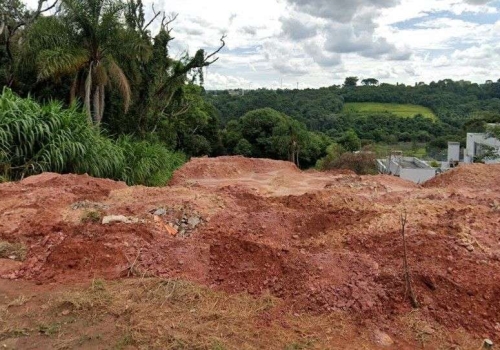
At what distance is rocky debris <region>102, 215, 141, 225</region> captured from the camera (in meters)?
4.74

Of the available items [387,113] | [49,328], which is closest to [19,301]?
[49,328]

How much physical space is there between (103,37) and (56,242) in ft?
27.3

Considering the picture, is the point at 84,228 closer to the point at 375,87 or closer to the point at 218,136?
the point at 218,136

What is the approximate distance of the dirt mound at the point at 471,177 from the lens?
30.3 ft

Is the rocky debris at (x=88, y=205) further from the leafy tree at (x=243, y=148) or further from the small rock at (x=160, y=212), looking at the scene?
the leafy tree at (x=243, y=148)

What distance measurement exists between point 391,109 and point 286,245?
57260 mm

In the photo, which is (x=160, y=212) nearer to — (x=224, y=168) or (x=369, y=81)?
(x=224, y=168)

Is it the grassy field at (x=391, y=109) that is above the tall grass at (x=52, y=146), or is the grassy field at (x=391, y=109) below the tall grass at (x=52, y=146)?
above

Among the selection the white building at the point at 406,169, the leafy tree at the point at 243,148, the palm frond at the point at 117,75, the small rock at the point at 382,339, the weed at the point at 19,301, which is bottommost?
the white building at the point at 406,169

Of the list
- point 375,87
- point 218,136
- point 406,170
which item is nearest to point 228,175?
point 406,170

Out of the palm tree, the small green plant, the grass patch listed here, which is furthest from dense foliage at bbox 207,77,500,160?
the grass patch

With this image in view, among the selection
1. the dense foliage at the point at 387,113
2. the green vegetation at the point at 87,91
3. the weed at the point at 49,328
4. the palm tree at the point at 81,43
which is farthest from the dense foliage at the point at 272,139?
the weed at the point at 49,328

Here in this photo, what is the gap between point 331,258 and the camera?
3951 millimetres

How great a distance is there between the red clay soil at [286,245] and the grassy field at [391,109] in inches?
1959
